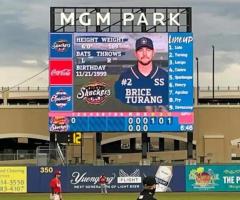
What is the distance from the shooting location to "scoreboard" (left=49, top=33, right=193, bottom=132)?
44156 mm

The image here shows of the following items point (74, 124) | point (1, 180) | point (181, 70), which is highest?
point (181, 70)

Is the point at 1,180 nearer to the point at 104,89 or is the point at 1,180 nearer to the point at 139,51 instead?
the point at 104,89

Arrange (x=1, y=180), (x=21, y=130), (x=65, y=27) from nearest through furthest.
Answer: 1. (x=1, y=180)
2. (x=65, y=27)
3. (x=21, y=130)

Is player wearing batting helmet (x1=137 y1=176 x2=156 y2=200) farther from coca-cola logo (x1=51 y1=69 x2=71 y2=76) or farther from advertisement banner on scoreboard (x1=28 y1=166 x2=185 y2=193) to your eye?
coca-cola logo (x1=51 y1=69 x2=71 y2=76)

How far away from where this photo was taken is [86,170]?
4353 cm

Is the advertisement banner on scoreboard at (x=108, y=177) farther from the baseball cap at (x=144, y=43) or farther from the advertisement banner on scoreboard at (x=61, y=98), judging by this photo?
the baseball cap at (x=144, y=43)

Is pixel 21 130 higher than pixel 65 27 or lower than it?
lower

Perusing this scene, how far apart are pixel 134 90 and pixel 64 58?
513 centimetres

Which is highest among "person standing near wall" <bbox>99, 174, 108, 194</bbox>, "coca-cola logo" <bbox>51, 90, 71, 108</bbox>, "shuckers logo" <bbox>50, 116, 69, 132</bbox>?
"coca-cola logo" <bbox>51, 90, 71, 108</bbox>

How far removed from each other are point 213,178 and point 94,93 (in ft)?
31.4

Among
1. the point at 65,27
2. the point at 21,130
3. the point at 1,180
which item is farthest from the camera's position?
the point at 21,130

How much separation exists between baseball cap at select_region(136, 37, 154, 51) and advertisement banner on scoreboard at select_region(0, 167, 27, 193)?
11.0 meters

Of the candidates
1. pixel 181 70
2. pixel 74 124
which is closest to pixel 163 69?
pixel 181 70

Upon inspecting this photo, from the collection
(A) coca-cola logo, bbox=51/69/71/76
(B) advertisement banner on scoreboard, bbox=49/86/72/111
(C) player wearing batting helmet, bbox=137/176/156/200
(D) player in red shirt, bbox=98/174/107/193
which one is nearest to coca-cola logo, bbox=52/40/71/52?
(A) coca-cola logo, bbox=51/69/71/76
